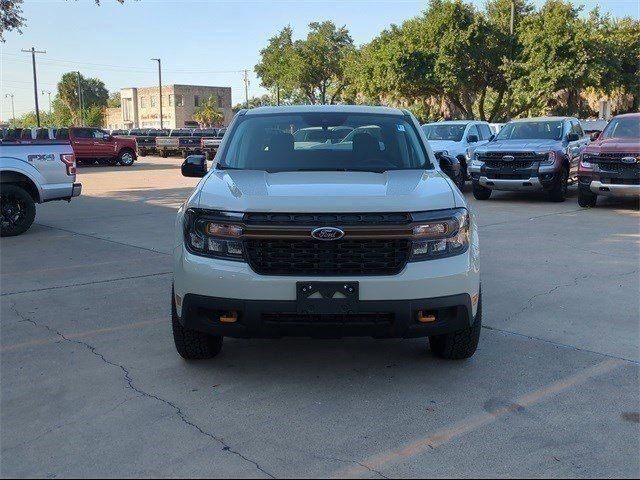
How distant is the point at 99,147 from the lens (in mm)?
31875

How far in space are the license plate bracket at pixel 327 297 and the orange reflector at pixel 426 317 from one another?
411 millimetres

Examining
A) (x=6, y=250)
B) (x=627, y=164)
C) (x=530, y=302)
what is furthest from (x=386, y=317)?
(x=627, y=164)

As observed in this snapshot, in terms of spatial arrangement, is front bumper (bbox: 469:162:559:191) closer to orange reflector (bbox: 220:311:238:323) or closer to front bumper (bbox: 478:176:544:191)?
front bumper (bbox: 478:176:544:191)

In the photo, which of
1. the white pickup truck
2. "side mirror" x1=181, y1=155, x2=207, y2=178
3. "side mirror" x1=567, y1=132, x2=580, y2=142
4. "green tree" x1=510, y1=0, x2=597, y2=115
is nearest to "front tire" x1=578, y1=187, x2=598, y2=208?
"side mirror" x1=567, y1=132, x2=580, y2=142

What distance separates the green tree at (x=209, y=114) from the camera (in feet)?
308

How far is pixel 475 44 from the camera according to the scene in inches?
1364

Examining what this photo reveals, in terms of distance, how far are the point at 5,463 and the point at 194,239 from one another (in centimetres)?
158

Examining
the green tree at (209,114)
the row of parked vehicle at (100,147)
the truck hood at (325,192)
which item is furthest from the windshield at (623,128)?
the green tree at (209,114)

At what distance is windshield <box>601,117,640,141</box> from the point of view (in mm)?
13070

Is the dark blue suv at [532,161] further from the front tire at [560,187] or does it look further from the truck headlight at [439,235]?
the truck headlight at [439,235]

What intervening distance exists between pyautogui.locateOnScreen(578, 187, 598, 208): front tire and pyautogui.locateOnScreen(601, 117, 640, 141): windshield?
4.34 ft

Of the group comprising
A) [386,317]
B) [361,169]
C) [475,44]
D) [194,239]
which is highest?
[475,44]

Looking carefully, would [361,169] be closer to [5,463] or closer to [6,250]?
[5,463]

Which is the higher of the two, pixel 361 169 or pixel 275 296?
pixel 361 169
